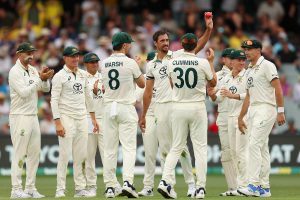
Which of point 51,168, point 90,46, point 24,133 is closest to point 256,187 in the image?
point 24,133

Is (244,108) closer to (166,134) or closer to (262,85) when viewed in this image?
(262,85)

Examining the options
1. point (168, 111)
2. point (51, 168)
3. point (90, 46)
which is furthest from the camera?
point (90, 46)

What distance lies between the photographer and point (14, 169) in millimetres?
16281

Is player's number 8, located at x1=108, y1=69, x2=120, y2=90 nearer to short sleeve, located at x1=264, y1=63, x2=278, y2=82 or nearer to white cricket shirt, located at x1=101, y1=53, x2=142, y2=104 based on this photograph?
white cricket shirt, located at x1=101, y1=53, x2=142, y2=104

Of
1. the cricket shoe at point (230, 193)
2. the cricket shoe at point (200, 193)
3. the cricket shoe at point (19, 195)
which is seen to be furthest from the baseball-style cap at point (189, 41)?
the cricket shoe at point (19, 195)

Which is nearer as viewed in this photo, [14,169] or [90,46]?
[14,169]

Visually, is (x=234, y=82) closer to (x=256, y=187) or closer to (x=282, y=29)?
→ (x=256, y=187)

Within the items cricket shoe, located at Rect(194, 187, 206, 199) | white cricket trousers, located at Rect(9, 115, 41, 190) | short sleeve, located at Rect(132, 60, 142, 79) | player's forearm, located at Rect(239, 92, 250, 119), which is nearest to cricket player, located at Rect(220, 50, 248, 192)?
player's forearm, located at Rect(239, 92, 250, 119)

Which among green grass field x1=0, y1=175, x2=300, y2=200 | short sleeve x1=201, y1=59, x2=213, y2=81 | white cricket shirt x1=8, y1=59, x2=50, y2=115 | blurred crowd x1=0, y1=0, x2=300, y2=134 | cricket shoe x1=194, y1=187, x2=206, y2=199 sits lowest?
green grass field x1=0, y1=175, x2=300, y2=200

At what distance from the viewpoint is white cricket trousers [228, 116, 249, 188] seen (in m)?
16.8

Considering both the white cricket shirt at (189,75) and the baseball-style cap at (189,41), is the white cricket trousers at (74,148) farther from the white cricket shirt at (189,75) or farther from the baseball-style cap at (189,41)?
the baseball-style cap at (189,41)

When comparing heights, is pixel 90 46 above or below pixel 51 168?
above

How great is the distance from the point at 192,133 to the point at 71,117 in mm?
2177

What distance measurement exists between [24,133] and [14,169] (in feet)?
1.94
